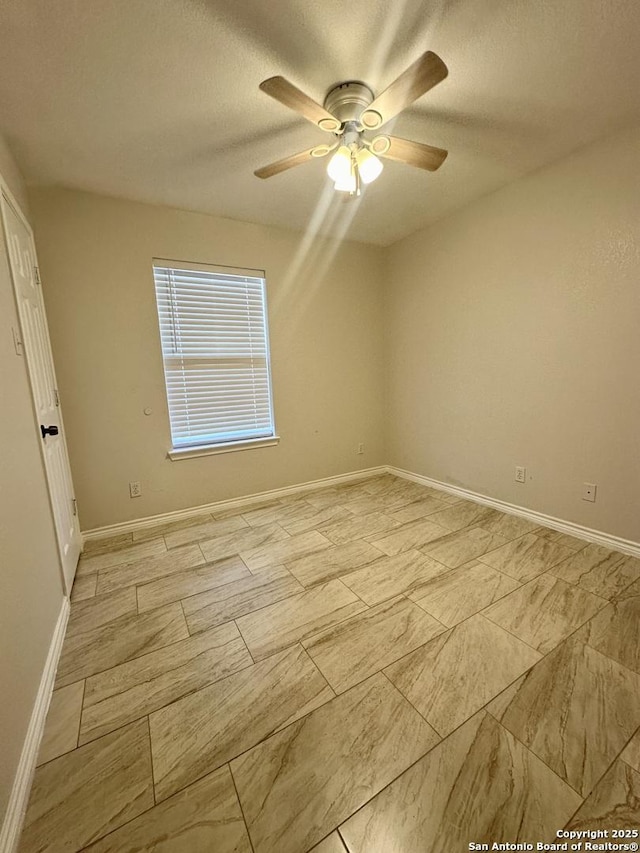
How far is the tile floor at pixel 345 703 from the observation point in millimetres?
926

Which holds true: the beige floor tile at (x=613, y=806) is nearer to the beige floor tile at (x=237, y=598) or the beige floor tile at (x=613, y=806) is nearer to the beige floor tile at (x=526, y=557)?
the beige floor tile at (x=526, y=557)

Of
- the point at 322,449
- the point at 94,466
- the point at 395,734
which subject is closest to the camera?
the point at 395,734

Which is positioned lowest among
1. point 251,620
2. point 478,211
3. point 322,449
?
point 251,620

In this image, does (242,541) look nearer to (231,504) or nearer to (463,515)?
(231,504)

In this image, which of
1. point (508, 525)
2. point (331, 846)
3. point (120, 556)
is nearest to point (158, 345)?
point (120, 556)

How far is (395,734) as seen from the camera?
114 cm

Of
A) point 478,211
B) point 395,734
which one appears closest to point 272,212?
point 478,211

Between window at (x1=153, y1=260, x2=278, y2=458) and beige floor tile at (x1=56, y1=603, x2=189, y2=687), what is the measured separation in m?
1.39

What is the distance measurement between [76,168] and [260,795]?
3198 millimetres

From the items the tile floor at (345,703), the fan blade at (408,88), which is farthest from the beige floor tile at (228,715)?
the fan blade at (408,88)

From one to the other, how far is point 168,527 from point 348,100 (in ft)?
9.81

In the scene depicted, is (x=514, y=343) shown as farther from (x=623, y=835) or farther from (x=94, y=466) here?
(x=94, y=466)

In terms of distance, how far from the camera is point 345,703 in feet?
4.10

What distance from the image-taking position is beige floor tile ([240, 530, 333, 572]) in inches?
87.9
